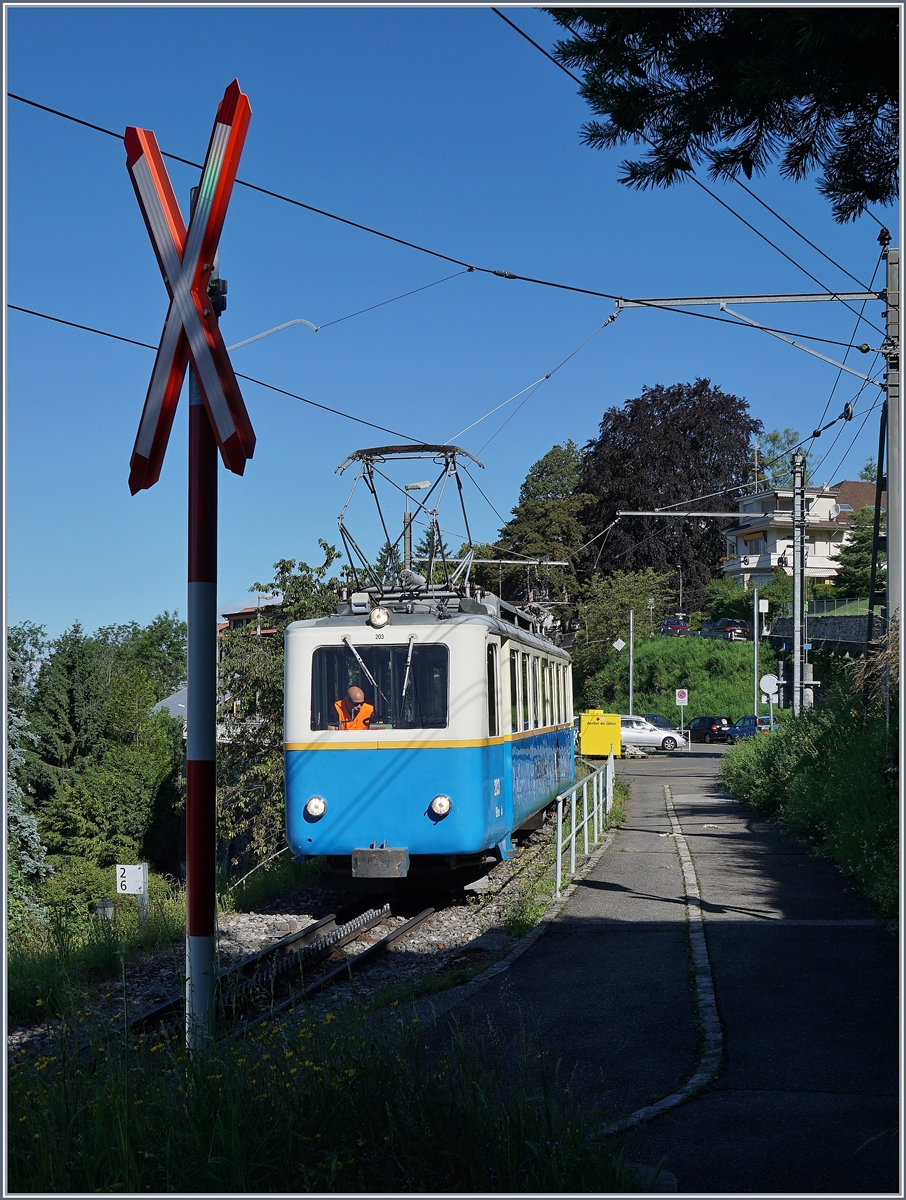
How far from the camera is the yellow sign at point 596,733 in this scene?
3675 cm

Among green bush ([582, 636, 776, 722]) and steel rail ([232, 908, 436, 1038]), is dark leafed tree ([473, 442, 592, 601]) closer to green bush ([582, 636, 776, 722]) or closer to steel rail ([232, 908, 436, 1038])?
green bush ([582, 636, 776, 722])

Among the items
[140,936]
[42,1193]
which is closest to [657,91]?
[42,1193]

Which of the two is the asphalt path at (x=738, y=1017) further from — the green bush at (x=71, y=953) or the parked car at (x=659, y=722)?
the parked car at (x=659, y=722)

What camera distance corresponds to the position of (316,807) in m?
11.7

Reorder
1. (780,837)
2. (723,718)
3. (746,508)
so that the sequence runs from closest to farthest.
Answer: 1. (780,837)
2. (723,718)
3. (746,508)

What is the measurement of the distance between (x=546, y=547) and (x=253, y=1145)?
63918mm

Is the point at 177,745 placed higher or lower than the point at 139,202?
lower

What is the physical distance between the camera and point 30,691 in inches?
1838

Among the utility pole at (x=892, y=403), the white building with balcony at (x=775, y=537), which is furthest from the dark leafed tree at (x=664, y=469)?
the utility pole at (x=892, y=403)

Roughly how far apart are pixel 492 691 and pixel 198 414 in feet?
25.9

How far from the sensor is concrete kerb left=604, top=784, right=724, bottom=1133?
17.2ft

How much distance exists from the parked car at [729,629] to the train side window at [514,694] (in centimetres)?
4554

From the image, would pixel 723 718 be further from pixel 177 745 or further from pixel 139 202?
pixel 139 202

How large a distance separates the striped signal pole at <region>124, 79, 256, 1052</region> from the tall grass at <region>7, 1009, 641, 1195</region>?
38 cm
